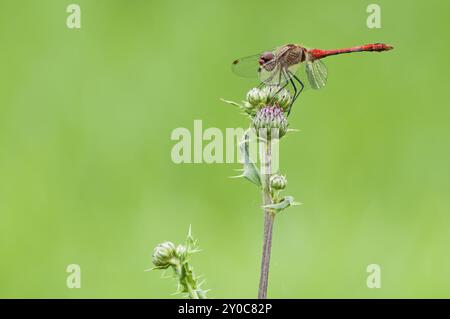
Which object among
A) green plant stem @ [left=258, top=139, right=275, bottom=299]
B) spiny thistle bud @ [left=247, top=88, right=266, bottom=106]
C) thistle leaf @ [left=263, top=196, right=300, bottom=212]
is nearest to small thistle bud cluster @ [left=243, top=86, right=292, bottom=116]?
spiny thistle bud @ [left=247, top=88, right=266, bottom=106]

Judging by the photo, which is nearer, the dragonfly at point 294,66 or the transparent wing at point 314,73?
the dragonfly at point 294,66

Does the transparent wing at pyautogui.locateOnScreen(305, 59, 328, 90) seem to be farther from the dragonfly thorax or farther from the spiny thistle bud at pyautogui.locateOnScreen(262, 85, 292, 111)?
the spiny thistle bud at pyautogui.locateOnScreen(262, 85, 292, 111)

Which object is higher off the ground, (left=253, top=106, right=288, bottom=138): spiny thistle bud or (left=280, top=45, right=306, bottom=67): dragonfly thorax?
(left=280, top=45, right=306, bottom=67): dragonfly thorax

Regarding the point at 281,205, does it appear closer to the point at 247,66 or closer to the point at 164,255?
the point at 164,255

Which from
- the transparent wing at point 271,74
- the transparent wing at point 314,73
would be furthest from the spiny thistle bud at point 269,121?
the transparent wing at point 314,73

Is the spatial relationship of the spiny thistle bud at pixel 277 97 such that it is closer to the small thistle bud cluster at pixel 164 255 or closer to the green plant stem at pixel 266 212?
the green plant stem at pixel 266 212

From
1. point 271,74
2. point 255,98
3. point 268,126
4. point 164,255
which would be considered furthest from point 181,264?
point 271,74

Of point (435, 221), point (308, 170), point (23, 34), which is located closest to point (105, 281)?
point (308, 170)
